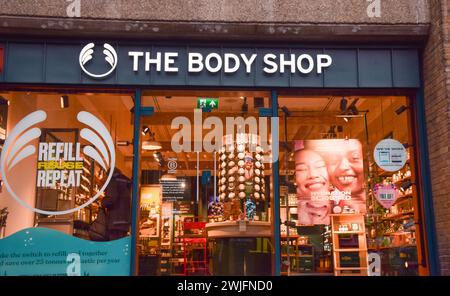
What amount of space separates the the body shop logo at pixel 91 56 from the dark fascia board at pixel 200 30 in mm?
145

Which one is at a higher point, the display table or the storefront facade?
the storefront facade

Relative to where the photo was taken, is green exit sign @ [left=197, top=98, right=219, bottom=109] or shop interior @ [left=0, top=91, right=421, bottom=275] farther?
green exit sign @ [left=197, top=98, right=219, bottom=109]

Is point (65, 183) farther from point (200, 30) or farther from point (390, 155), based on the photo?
point (390, 155)

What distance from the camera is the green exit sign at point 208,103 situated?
24.4 feet

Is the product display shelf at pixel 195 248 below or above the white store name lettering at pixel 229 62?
below

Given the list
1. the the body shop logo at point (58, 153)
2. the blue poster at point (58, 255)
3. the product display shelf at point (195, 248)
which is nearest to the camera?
the blue poster at point (58, 255)

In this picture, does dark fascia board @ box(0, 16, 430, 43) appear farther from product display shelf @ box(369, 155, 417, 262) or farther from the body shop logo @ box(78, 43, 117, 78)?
product display shelf @ box(369, 155, 417, 262)

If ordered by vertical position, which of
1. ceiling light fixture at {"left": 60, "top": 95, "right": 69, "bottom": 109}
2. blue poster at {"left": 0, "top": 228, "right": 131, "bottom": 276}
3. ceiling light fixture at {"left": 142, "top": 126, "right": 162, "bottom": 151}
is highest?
ceiling light fixture at {"left": 60, "top": 95, "right": 69, "bottom": 109}

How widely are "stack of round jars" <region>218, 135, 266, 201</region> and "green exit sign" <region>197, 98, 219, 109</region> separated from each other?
51 cm

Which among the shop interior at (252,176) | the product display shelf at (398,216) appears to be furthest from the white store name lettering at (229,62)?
the product display shelf at (398,216)

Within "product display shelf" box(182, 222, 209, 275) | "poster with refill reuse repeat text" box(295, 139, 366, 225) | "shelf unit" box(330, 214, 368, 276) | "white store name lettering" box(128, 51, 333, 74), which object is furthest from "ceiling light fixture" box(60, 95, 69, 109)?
"shelf unit" box(330, 214, 368, 276)

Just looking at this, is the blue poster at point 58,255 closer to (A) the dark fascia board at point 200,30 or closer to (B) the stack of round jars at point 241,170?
(B) the stack of round jars at point 241,170

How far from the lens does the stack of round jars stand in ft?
25.5
